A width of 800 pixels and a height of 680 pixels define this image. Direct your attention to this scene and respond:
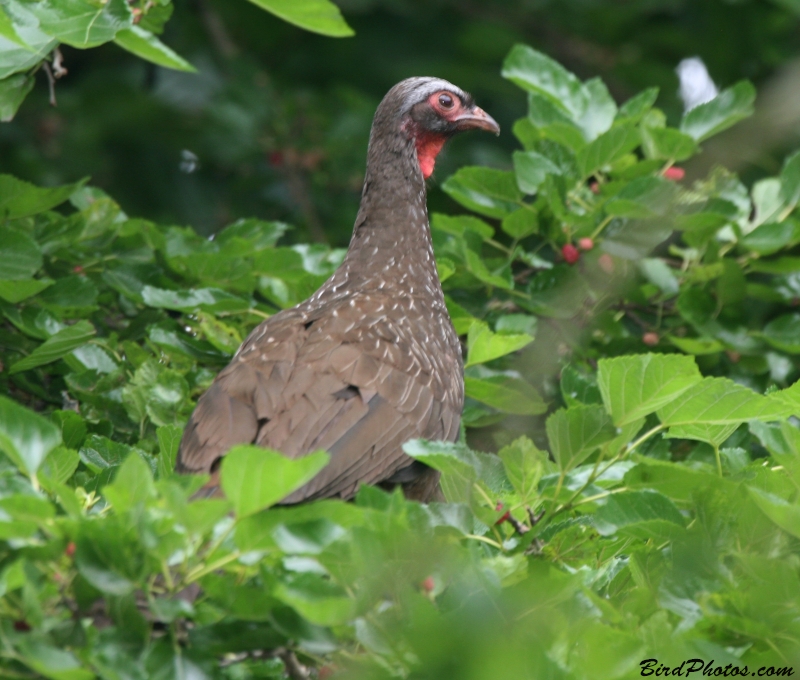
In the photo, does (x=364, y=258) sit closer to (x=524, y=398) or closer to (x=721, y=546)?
(x=524, y=398)

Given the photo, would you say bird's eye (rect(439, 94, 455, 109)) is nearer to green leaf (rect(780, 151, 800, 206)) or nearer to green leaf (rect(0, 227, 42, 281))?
green leaf (rect(780, 151, 800, 206))

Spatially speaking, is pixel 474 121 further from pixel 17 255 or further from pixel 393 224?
pixel 17 255

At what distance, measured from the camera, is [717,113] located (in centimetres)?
500

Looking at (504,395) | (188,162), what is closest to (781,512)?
(504,395)

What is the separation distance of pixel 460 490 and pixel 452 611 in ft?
1.59

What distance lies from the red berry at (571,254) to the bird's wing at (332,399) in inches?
36.6

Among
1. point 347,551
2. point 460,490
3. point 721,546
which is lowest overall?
point 721,546

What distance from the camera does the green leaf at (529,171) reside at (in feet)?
15.5

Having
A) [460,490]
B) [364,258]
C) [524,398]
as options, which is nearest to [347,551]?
[460,490]

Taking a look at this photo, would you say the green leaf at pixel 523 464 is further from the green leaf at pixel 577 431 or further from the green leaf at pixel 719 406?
the green leaf at pixel 719 406

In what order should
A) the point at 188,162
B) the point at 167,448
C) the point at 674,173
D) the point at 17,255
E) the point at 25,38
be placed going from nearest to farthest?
the point at 167,448, the point at 25,38, the point at 17,255, the point at 674,173, the point at 188,162

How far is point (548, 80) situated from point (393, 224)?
1149 millimetres

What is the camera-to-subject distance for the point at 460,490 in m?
2.70

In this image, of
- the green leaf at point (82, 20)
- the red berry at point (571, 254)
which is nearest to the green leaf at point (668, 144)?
the red berry at point (571, 254)
